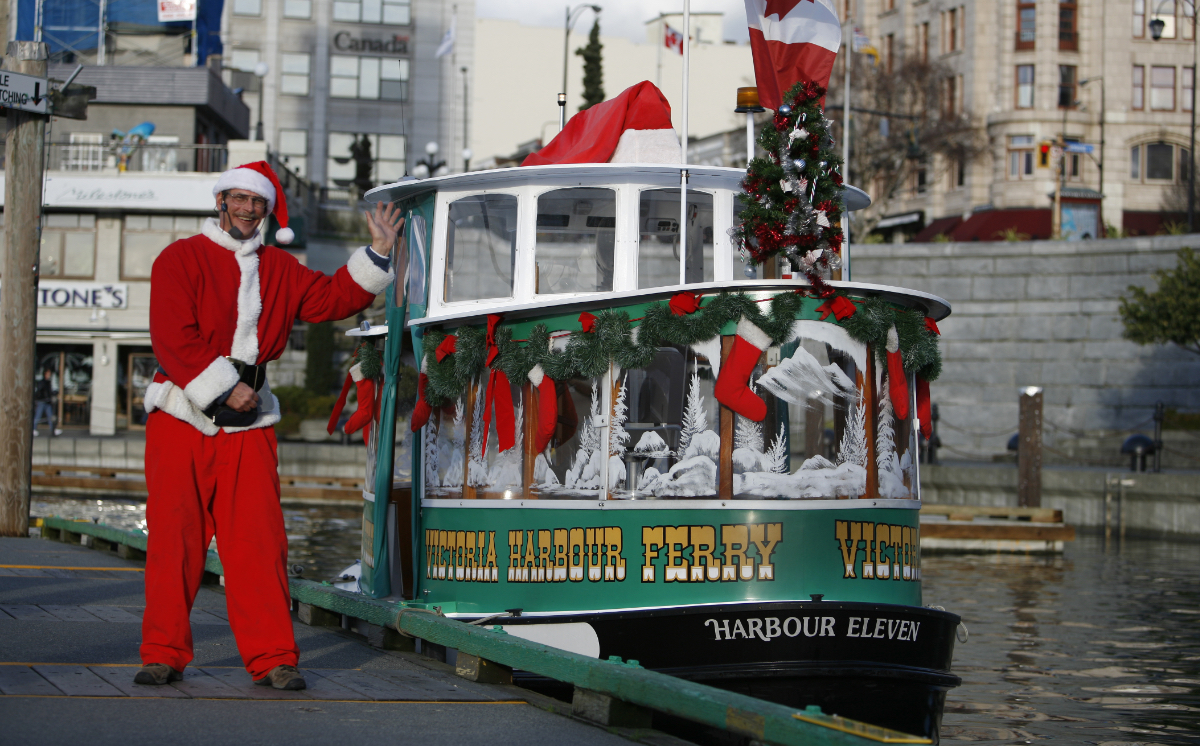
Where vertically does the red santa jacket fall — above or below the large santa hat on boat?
below

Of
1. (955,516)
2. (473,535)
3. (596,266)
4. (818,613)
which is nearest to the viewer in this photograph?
(818,613)

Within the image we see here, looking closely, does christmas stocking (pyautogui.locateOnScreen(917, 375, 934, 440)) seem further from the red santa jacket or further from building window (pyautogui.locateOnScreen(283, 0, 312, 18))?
building window (pyautogui.locateOnScreen(283, 0, 312, 18))

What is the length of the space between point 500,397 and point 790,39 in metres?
3.34

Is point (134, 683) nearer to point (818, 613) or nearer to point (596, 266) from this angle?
point (818, 613)

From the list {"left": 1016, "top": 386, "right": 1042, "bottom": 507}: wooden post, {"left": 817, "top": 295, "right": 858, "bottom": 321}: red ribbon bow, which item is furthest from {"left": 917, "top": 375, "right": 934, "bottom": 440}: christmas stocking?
{"left": 1016, "top": 386, "right": 1042, "bottom": 507}: wooden post

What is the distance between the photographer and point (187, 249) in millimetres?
6035

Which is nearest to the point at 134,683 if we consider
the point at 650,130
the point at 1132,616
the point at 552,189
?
the point at 552,189

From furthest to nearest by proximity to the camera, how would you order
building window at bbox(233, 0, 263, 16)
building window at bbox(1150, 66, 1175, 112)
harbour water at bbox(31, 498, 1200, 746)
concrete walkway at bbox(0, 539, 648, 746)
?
1. building window at bbox(233, 0, 263, 16)
2. building window at bbox(1150, 66, 1175, 112)
3. harbour water at bbox(31, 498, 1200, 746)
4. concrete walkway at bbox(0, 539, 648, 746)

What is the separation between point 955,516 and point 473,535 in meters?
16.1

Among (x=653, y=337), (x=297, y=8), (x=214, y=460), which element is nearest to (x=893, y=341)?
(x=653, y=337)

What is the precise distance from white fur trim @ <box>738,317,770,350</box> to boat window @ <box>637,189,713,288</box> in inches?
62.5

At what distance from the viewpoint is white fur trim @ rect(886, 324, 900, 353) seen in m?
8.48

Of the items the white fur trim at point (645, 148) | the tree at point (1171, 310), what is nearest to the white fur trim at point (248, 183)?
the white fur trim at point (645, 148)

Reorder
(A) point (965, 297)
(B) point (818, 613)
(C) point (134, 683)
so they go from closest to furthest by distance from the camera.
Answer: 1. (C) point (134, 683)
2. (B) point (818, 613)
3. (A) point (965, 297)
